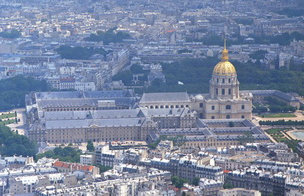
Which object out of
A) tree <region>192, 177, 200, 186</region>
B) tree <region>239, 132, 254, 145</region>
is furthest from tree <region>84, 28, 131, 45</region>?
tree <region>192, 177, 200, 186</region>

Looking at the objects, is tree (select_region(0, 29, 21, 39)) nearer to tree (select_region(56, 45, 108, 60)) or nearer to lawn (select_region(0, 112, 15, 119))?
tree (select_region(56, 45, 108, 60))

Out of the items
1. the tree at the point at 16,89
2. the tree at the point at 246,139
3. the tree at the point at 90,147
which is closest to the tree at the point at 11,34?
the tree at the point at 16,89

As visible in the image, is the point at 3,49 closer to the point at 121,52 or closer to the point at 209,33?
the point at 121,52

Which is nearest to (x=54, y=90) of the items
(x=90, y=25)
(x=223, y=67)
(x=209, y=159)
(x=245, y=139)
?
(x=223, y=67)

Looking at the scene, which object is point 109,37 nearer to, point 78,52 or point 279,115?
point 78,52

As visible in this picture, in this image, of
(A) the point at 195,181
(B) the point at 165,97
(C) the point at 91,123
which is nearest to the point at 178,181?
(A) the point at 195,181

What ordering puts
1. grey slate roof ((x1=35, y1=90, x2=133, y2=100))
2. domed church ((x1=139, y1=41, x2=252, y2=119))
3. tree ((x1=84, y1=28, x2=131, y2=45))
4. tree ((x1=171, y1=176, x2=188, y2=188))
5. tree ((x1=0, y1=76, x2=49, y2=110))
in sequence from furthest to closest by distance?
tree ((x1=84, y1=28, x2=131, y2=45)) → tree ((x1=0, y1=76, x2=49, y2=110)) → grey slate roof ((x1=35, y1=90, x2=133, y2=100)) → domed church ((x1=139, y1=41, x2=252, y2=119)) → tree ((x1=171, y1=176, x2=188, y2=188))
